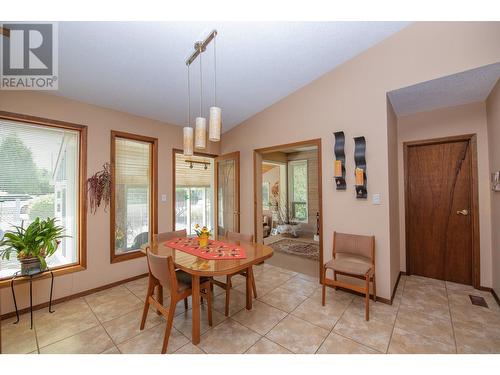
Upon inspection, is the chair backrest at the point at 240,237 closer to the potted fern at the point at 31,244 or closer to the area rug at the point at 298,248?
the potted fern at the point at 31,244

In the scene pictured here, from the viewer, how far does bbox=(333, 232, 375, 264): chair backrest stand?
8.13 feet

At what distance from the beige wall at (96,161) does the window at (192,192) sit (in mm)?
1425

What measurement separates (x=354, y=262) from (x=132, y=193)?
3.24m

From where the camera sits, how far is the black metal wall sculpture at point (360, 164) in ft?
8.29

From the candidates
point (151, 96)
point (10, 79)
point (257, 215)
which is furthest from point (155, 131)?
point (257, 215)

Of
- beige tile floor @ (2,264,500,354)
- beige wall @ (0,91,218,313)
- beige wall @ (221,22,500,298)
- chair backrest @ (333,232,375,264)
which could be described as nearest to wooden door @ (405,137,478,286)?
beige tile floor @ (2,264,500,354)

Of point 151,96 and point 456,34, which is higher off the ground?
point 456,34

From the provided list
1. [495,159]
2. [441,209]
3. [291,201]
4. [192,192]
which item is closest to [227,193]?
[192,192]

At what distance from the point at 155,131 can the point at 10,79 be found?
61.9 inches

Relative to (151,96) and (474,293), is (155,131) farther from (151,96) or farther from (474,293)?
(474,293)

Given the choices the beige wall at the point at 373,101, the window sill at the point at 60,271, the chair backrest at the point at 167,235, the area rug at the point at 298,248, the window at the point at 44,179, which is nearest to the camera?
the beige wall at the point at 373,101

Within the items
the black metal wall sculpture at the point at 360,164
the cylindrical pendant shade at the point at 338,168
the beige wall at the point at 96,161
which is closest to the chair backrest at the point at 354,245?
the black metal wall sculpture at the point at 360,164
